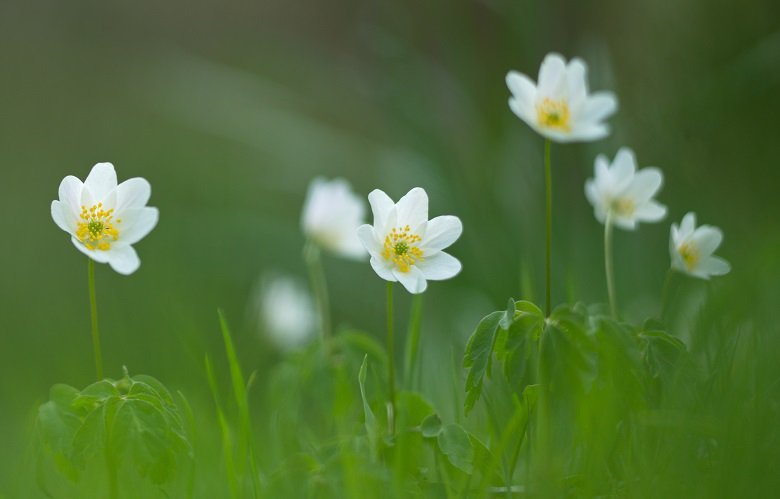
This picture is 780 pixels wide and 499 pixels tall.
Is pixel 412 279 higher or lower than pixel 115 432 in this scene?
higher

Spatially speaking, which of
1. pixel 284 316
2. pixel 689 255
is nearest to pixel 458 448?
pixel 689 255

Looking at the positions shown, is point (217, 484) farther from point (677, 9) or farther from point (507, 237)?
point (677, 9)

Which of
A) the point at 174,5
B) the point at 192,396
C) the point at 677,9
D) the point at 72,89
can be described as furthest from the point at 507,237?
the point at 174,5

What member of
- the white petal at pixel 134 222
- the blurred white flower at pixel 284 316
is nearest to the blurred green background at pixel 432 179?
the blurred white flower at pixel 284 316

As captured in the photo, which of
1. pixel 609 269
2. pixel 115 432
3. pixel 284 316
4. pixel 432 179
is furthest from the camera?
pixel 432 179

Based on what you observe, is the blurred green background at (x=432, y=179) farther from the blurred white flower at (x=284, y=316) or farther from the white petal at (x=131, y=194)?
the white petal at (x=131, y=194)

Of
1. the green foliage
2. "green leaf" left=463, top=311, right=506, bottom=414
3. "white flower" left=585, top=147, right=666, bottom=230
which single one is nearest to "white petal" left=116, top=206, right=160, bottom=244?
the green foliage

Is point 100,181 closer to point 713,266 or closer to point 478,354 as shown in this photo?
point 478,354
